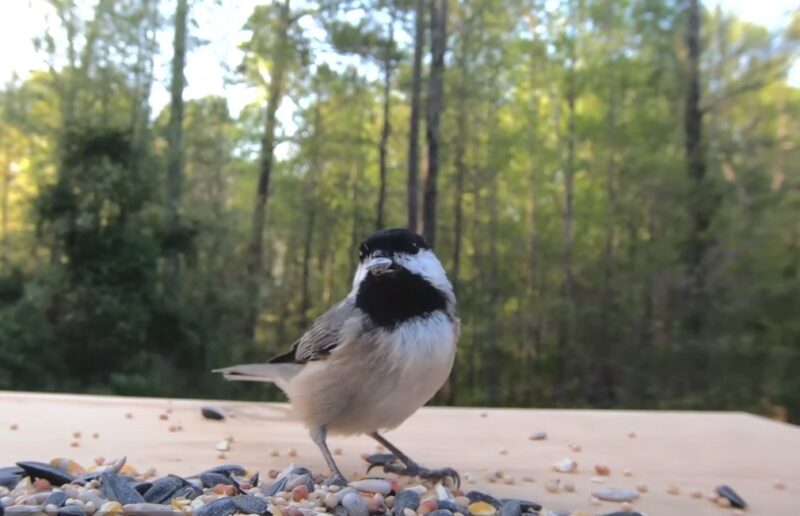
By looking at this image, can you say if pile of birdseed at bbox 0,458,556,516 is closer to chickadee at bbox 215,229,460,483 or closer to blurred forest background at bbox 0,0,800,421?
chickadee at bbox 215,229,460,483

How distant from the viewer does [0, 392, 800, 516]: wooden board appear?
129 centimetres

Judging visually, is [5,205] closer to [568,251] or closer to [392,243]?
[392,243]

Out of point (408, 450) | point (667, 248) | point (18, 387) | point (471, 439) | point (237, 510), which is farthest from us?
point (667, 248)

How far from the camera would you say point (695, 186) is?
2.59 meters

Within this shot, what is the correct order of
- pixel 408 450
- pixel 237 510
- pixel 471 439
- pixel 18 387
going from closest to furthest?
pixel 237 510 → pixel 408 450 → pixel 471 439 → pixel 18 387

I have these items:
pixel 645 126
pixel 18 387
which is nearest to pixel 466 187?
pixel 645 126

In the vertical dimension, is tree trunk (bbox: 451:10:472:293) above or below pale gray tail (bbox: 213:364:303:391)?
above

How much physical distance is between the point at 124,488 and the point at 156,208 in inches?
61.5

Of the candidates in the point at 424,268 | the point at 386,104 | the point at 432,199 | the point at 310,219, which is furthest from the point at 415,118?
the point at 424,268

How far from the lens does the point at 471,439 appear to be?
165 cm

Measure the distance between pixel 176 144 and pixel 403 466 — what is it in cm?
158

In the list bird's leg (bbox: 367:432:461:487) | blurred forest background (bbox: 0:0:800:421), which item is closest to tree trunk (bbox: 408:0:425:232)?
blurred forest background (bbox: 0:0:800:421)

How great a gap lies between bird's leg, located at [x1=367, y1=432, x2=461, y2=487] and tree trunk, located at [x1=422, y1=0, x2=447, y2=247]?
1.14 m

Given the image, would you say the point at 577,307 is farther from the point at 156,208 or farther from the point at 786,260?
Result: the point at 156,208
